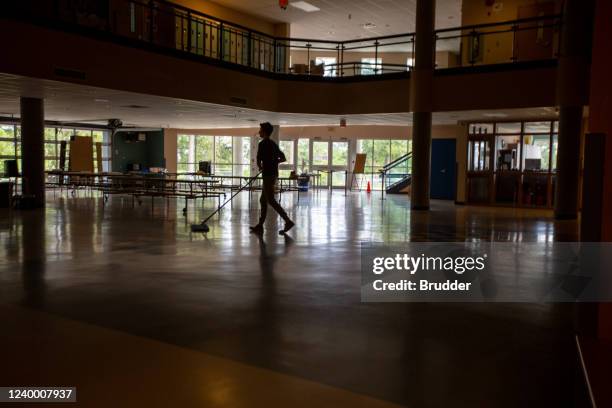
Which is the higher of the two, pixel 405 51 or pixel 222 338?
pixel 405 51

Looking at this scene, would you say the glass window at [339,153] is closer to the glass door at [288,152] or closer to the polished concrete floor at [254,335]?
the glass door at [288,152]

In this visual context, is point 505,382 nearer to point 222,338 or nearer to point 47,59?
point 222,338

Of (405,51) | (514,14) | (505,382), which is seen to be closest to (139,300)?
(505,382)

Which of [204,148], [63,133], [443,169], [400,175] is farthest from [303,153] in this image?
[63,133]

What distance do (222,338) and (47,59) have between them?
8603 mm

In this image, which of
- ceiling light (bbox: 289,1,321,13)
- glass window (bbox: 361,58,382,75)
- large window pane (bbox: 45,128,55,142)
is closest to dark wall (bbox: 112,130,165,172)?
large window pane (bbox: 45,128,55,142)

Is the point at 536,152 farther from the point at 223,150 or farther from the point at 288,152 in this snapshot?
the point at 223,150

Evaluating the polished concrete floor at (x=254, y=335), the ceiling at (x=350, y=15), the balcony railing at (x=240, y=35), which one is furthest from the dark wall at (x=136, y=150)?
the polished concrete floor at (x=254, y=335)

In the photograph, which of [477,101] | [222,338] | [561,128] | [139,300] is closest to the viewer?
[222,338]

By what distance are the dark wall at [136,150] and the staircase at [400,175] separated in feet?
41.8

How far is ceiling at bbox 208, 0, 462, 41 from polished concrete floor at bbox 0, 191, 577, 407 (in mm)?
13180

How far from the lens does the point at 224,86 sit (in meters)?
14.3

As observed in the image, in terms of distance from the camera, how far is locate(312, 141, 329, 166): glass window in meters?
27.8

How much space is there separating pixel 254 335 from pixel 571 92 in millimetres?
11863
